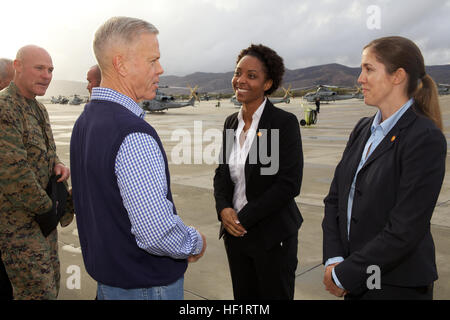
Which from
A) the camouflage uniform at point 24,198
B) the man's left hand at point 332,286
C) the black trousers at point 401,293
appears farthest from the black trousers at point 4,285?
the black trousers at point 401,293

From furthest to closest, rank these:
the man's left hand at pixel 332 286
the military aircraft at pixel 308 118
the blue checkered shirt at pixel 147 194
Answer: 1. the military aircraft at pixel 308 118
2. the man's left hand at pixel 332 286
3. the blue checkered shirt at pixel 147 194

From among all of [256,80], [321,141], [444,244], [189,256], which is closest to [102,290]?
A: [189,256]

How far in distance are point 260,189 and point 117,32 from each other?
154cm

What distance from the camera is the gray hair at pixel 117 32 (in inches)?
66.6

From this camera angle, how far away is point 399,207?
1.86 meters

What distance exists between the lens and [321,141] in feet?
49.8

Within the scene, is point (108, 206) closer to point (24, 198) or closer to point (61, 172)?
point (24, 198)

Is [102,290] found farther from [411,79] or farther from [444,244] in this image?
[444,244]

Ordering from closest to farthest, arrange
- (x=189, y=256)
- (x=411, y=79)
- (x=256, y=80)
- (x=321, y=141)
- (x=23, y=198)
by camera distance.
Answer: (x=189, y=256) → (x=411, y=79) → (x=23, y=198) → (x=256, y=80) → (x=321, y=141)

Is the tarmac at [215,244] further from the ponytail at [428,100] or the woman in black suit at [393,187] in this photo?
the ponytail at [428,100]

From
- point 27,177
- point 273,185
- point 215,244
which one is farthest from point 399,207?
point 215,244

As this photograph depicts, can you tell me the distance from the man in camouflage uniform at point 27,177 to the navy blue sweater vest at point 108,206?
930 mm

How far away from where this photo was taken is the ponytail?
6.59ft

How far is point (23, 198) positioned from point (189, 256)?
1418 millimetres
